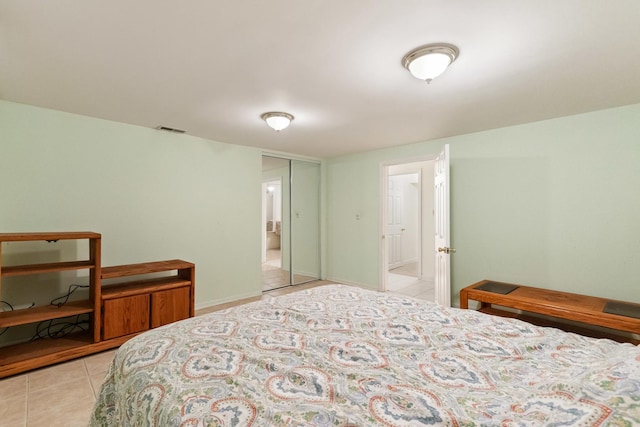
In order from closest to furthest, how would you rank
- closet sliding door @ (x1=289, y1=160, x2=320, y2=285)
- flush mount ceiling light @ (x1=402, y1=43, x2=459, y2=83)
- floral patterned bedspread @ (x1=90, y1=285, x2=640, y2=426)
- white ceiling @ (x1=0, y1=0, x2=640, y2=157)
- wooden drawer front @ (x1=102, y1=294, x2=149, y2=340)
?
floral patterned bedspread @ (x1=90, y1=285, x2=640, y2=426)
white ceiling @ (x1=0, y1=0, x2=640, y2=157)
flush mount ceiling light @ (x1=402, y1=43, x2=459, y2=83)
wooden drawer front @ (x1=102, y1=294, x2=149, y2=340)
closet sliding door @ (x1=289, y1=160, x2=320, y2=285)

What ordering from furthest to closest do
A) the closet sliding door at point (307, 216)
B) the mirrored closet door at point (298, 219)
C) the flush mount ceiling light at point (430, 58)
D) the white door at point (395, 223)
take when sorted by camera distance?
the white door at point (395, 223) < the closet sliding door at point (307, 216) < the mirrored closet door at point (298, 219) < the flush mount ceiling light at point (430, 58)

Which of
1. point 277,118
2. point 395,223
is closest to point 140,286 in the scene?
point 277,118

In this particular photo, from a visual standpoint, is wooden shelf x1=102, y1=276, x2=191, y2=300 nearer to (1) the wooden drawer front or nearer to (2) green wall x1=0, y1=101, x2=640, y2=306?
(1) the wooden drawer front

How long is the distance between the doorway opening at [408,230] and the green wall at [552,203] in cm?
80

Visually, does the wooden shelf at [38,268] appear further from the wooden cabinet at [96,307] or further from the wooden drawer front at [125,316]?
the wooden drawer front at [125,316]

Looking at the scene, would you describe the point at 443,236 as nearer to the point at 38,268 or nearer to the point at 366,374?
the point at 366,374

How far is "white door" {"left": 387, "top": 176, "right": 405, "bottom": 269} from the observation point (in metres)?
6.35

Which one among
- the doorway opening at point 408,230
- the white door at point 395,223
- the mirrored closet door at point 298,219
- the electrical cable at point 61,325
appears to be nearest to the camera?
the electrical cable at point 61,325

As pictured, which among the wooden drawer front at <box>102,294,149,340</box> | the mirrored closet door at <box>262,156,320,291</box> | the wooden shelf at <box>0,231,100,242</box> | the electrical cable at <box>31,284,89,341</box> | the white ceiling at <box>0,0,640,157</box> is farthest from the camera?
the mirrored closet door at <box>262,156,320,291</box>

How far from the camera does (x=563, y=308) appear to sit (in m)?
2.57

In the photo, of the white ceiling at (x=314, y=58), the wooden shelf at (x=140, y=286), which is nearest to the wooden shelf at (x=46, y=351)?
the wooden shelf at (x=140, y=286)

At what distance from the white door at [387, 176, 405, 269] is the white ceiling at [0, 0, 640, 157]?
3.27m

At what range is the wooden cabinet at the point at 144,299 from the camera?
2.73 m

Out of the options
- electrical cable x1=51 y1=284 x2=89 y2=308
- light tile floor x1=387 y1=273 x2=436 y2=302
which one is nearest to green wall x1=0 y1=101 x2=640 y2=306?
electrical cable x1=51 y1=284 x2=89 y2=308
